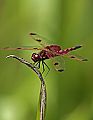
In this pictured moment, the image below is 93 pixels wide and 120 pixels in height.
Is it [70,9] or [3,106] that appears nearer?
[3,106]

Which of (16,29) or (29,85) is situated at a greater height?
(16,29)

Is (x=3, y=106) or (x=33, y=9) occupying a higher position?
(x=33, y=9)

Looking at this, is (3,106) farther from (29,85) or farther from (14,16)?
(14,16)

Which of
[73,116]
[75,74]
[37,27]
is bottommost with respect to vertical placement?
[73,116]

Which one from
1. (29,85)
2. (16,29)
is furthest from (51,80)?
(16,29)

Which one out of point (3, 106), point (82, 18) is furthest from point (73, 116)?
point (82, 18)

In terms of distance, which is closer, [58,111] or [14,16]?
[58,111]

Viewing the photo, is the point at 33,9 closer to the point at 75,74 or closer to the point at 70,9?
the point at 70,9
